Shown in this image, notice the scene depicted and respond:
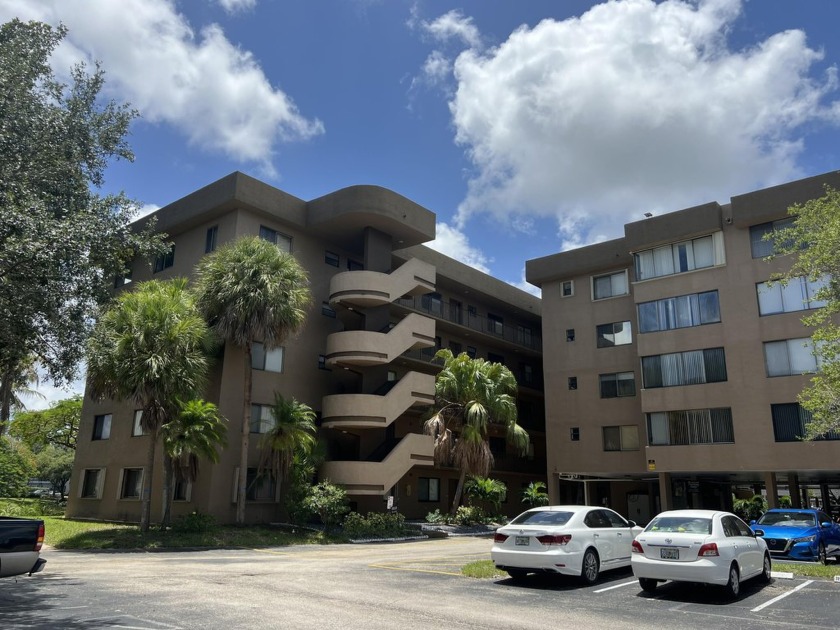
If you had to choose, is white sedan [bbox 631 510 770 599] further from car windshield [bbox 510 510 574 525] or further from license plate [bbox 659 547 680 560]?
car windshield [bbox 510 510 574 525]

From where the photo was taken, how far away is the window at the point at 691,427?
3056cm

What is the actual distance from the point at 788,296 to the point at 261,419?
24.3m

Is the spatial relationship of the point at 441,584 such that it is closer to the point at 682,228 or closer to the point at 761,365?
the point at 761,365

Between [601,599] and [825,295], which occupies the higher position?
[825,295]

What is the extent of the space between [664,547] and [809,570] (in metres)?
5.74

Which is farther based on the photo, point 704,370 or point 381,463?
point 704,370

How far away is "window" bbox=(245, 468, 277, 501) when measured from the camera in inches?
1115

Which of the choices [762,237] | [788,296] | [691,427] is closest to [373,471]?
[691,427]

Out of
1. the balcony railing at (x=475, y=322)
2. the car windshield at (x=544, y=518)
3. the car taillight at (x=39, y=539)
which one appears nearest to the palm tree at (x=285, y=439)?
the balcony railing at (x=475, y=322)

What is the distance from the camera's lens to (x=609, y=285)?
125 ft

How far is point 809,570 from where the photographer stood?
50.1 feet

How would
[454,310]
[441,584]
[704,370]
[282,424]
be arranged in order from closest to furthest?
[441,584], [282,424], [704,370], [454,310]

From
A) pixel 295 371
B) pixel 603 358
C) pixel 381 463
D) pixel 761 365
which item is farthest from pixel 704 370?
pixel 295 371

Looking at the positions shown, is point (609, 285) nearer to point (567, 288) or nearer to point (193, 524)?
point (567, 288)
